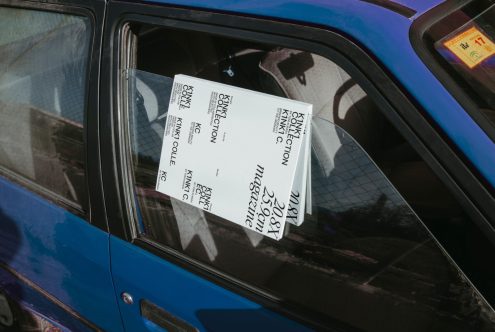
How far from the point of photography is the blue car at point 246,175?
1024mm

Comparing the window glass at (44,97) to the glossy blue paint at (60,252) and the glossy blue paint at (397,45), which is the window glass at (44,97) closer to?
the glossy blue paint at (60,252)

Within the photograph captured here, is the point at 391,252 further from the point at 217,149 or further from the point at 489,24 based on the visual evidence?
the point at 489,24

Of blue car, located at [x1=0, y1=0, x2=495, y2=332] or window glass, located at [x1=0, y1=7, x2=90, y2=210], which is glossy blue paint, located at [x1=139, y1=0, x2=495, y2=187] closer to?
blue car, located at [x1=0, y1=0, x2=495, y2=332]

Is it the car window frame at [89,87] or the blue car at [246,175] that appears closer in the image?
the blue car at [246,175]

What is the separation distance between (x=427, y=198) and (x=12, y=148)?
153 centimetres

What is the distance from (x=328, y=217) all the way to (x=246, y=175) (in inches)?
8.7

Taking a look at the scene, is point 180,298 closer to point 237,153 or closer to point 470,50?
point 237,153

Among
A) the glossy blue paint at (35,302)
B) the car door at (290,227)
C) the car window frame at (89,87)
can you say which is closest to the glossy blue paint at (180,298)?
the car door at (290,227)

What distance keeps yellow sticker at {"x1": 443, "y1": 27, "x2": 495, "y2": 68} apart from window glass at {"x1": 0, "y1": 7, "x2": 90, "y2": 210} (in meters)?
1.02

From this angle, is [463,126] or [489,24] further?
[489,24]

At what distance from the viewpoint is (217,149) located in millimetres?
1271

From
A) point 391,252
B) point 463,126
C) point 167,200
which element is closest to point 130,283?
point 167,200

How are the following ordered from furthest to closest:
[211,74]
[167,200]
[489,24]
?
[211,74] → [167,200] → [489,24]

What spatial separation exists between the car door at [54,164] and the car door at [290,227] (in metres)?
0.09
